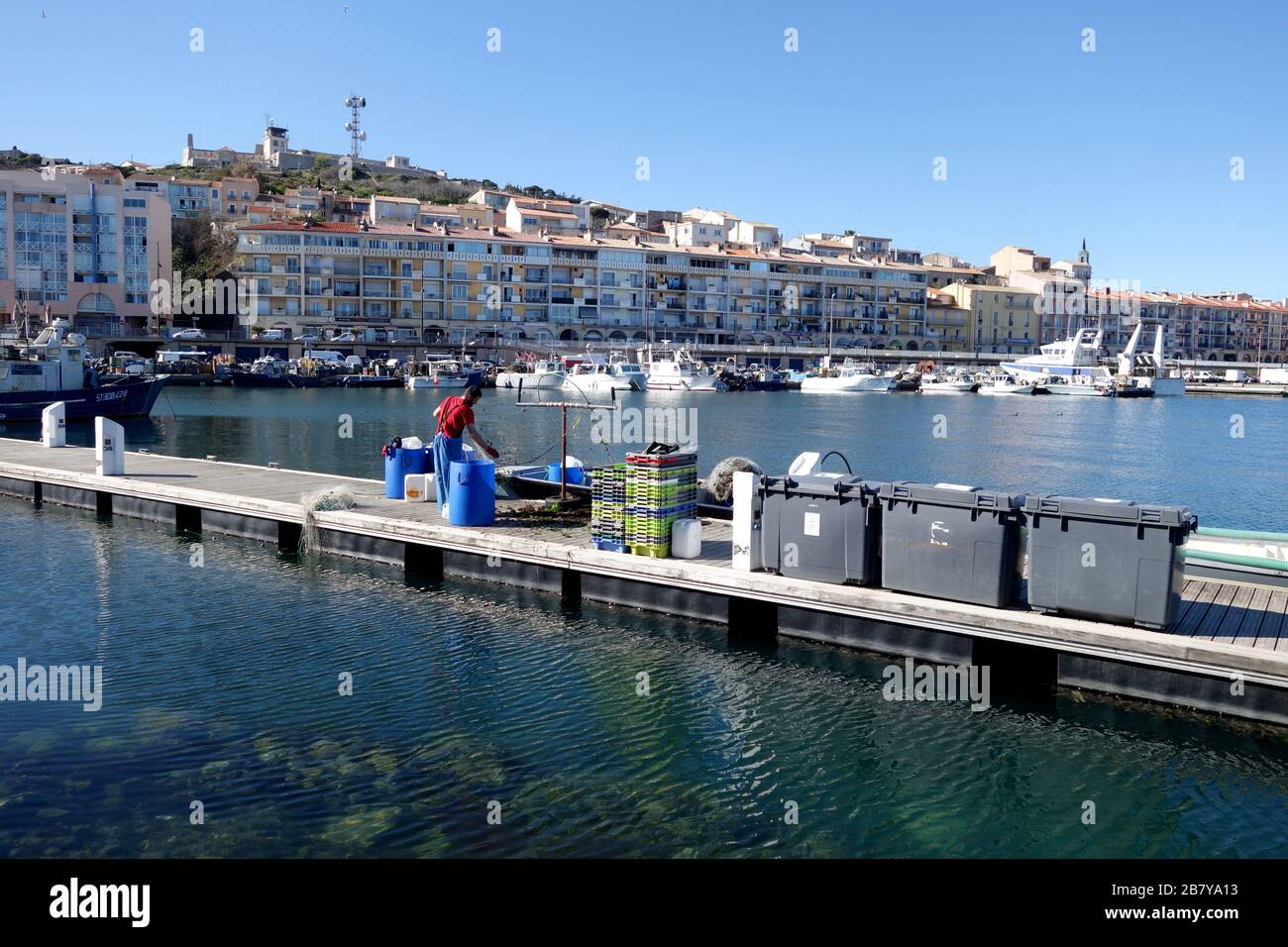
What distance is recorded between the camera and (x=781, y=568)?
11297 millimetres

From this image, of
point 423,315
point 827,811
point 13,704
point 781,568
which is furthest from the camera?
point 423,315

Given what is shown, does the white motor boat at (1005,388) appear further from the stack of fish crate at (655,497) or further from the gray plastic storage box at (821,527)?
the gray plastic storage box at (821,527)

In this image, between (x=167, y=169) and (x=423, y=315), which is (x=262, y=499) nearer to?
(x=423, y=315)

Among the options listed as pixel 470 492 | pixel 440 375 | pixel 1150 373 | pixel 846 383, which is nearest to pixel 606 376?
pixel 440 375

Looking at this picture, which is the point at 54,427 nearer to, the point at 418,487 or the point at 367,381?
the point at 418,487

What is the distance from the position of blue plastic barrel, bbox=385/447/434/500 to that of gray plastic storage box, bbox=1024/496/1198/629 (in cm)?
1006

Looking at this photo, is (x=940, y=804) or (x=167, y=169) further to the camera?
(x=167, y=169)

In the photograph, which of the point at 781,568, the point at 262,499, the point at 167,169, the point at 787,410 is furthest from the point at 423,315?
the point at 781,568

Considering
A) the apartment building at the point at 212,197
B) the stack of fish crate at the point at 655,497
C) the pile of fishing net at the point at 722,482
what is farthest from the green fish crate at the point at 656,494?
the apartment building at the point at 212,197

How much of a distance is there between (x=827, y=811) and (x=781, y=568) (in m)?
3.66

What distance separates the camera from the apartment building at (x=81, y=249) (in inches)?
3260

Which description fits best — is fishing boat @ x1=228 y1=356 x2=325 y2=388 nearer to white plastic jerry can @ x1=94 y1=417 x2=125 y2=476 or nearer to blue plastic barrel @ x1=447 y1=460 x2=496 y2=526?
white plastic jerry can @ x1=94 y1=417 x2=125 y2=476

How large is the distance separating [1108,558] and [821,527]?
2785 millimetres

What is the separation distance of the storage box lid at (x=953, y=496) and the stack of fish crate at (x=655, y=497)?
2.76m
